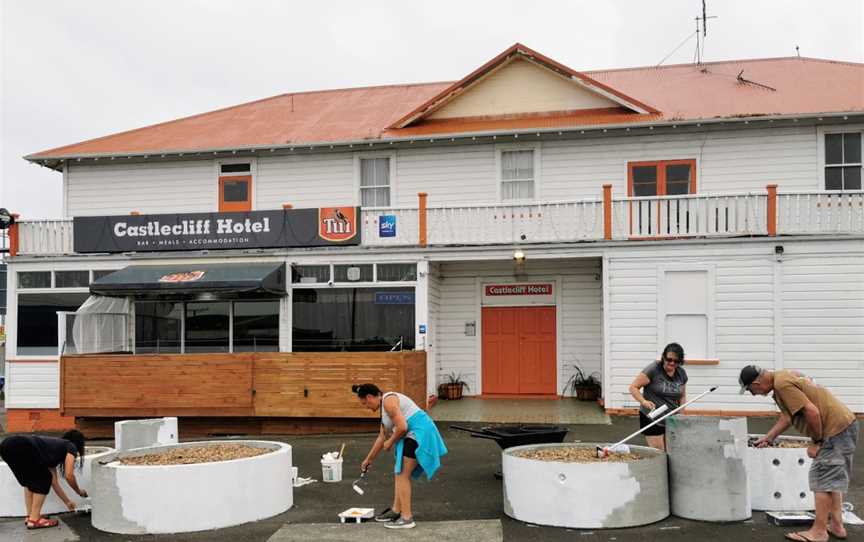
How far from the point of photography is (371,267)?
1667cm

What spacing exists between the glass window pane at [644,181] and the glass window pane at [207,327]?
31.0ft

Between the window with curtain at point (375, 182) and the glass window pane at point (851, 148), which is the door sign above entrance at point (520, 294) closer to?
the window with curtain at point (375, 182)

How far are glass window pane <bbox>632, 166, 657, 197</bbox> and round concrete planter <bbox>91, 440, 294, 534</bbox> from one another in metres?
11.3

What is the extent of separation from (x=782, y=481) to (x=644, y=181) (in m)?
9.77

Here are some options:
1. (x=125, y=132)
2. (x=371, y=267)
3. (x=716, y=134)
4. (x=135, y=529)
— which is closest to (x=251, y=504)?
(x=135, y=529)

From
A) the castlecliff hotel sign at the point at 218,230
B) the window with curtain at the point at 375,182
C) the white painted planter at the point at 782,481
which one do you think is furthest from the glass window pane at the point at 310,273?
the white painted planter at the point at 782,481

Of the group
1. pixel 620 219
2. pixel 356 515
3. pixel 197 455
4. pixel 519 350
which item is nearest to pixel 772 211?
pixel 620 219

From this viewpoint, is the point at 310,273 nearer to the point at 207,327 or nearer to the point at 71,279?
the point at 207,327

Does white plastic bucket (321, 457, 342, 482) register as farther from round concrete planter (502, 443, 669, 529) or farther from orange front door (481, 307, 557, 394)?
orange front door (481, 307, 557, 394)

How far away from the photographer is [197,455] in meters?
8.98

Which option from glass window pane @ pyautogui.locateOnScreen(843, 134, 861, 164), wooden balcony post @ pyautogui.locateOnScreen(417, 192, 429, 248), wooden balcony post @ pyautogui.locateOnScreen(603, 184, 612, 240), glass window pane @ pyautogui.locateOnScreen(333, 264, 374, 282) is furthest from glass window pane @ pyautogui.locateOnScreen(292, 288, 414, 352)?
glass window pane @ pyautogui.locateOnScreen(843, 134, 861, 164)

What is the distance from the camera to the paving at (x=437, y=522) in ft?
24.5

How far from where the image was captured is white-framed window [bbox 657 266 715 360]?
15.0 metres

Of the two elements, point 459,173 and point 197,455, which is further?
point 459,173
